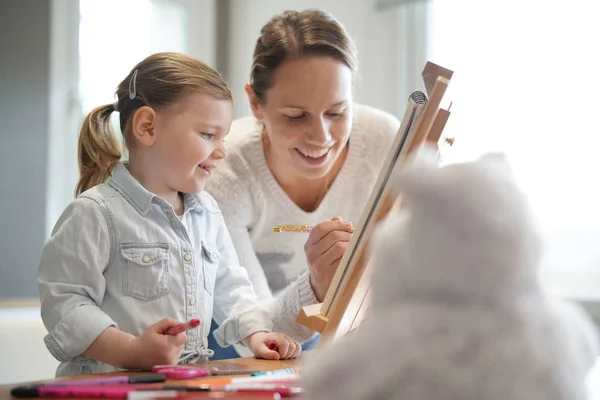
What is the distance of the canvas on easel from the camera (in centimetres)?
67

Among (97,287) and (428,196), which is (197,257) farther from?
(428,196)

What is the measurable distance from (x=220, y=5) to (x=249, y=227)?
1.80 metres

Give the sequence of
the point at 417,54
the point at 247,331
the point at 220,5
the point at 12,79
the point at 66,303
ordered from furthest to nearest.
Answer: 1. the point at 220,5
2. the point at 417,54
3. the point at 12,79
4. the point at 247,331
5. the point at 66,303

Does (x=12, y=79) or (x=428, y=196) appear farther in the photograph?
(x=12, y=79)

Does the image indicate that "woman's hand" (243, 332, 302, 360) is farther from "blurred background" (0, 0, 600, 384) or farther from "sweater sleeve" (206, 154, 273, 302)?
"blurred background" (0, 0, 600, 384)

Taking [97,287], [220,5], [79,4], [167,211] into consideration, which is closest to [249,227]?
[167,211]

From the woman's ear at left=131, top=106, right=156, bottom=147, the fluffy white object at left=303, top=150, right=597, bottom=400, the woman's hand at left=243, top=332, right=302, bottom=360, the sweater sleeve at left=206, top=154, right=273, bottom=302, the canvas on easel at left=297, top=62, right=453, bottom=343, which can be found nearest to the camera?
the fluffy white object at left=303, top=150, right=597, bottom=400

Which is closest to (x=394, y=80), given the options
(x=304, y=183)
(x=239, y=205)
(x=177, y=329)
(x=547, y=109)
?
(x=547, y=109)

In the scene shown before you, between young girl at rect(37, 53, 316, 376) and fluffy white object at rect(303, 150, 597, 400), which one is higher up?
fluffy white object at rect(303, 150, 597, 400)

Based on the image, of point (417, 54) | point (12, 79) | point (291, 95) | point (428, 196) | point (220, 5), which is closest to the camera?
point (428, 196)

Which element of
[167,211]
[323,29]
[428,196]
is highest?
[428,196]

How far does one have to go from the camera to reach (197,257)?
3.68 ft

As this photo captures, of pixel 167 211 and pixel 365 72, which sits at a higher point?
pixel 167 211

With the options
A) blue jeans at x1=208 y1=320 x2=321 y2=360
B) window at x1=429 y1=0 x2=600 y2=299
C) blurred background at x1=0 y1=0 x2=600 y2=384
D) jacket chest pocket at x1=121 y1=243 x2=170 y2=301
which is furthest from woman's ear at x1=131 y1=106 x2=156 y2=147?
window at x1=429 y1=0 x2=600 y2=299
